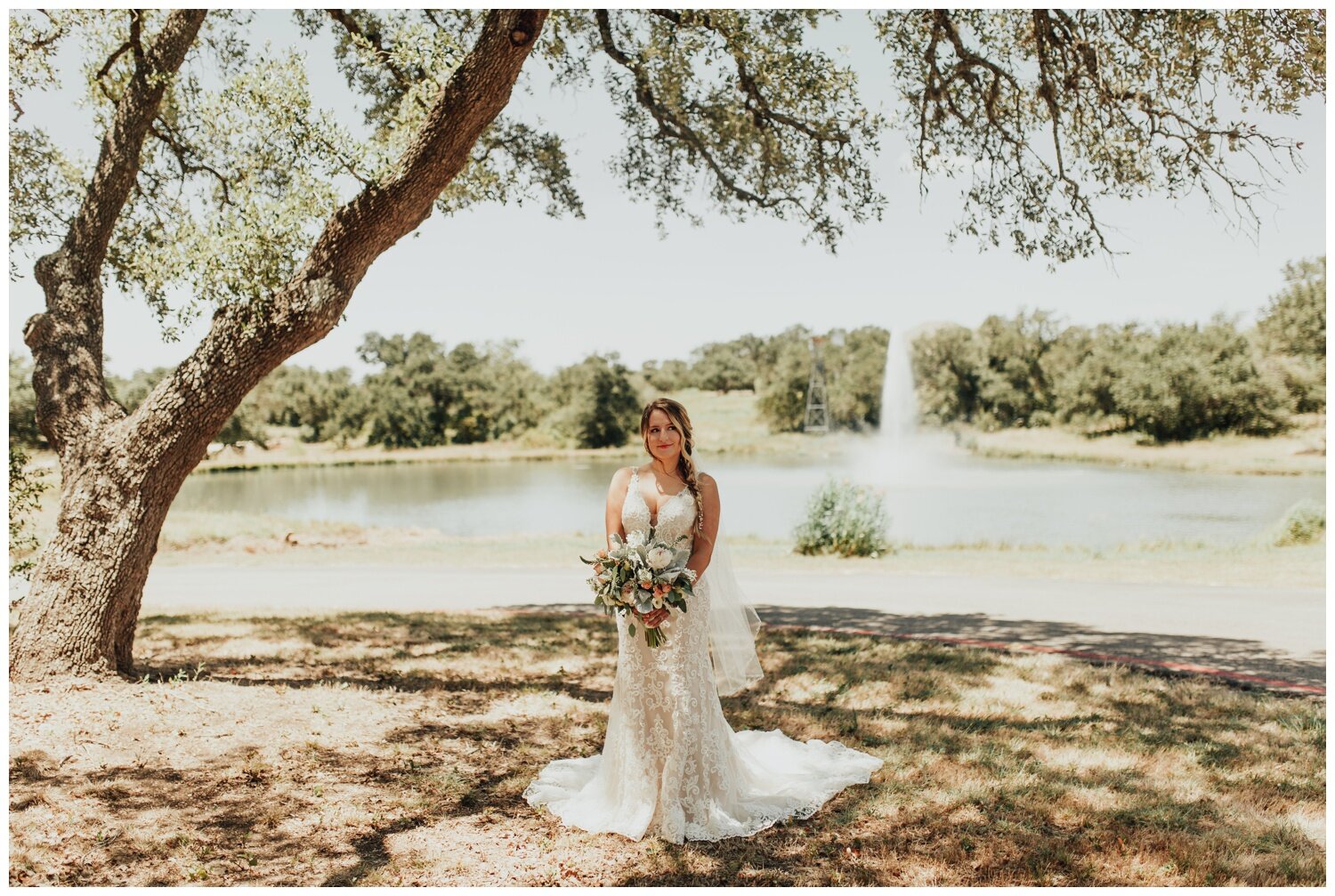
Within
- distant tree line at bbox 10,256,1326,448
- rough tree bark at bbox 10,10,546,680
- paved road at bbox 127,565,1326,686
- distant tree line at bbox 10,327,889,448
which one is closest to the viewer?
rough tree bark at bbox 10,10,546,680

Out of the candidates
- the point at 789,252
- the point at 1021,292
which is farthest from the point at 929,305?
the point at 789,252

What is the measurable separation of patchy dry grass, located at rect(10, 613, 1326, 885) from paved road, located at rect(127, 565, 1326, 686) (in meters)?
1.57

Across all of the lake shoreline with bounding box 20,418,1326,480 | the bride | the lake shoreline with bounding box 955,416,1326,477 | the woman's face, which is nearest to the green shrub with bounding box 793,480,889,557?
the bride

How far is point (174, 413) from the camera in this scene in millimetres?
5789

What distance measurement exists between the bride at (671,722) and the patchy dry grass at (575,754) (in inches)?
6.1

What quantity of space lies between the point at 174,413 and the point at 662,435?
11.3ft

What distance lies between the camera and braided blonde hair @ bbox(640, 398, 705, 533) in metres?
4.32

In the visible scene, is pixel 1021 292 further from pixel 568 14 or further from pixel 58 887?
pixel 58 887

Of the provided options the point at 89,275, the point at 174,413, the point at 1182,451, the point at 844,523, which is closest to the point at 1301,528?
the point at 844,523

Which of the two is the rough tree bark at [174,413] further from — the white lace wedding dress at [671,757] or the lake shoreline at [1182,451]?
the lake shoreline at [1182,451]

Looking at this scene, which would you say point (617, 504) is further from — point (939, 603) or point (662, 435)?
point (939, 603)

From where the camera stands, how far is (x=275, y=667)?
6883mm

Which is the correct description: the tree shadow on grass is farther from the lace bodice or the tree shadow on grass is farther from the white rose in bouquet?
the white rose in bouquet

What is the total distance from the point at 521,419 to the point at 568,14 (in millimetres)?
51519
